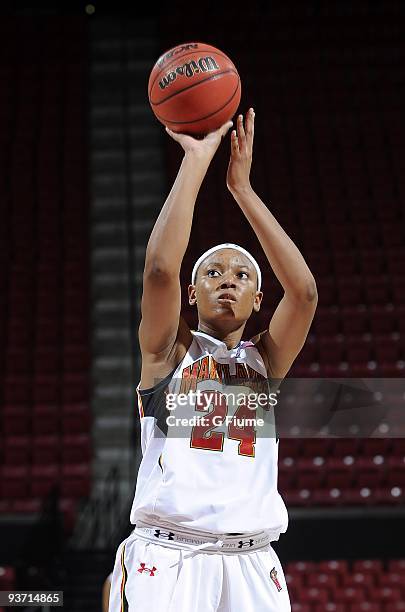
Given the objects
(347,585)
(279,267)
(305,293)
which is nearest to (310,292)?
(305,293)

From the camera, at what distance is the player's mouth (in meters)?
2.69

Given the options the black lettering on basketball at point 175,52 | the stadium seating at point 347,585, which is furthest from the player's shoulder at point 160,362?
the stadium seating at point 347,585

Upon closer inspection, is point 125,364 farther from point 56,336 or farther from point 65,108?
point 65,108

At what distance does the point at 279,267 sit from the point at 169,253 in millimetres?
430

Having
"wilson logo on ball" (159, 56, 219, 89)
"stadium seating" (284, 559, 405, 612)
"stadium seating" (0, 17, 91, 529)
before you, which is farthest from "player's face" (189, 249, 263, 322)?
"stadium seating" (0, 17, 91, 529)

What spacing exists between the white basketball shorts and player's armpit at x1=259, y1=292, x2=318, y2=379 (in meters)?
0.61

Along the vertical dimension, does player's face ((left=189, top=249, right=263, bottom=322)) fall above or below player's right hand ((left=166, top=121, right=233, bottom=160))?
below

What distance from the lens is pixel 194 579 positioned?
2.43 meters

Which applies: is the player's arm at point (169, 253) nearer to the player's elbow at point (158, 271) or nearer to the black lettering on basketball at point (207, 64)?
the player's elbow at point (158, 271)

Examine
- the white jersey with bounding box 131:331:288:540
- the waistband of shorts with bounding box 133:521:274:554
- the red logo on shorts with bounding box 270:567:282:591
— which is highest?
the white jersey with bounding box 131:331:288:540

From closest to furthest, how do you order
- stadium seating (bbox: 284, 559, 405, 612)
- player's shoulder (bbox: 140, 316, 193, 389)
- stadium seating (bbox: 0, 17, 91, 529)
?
player's shoulder (bbox: 140, 316, 193, 389) → stadium seating (bbox: 284, 559, 405, 612) → stadium seating (bbox: 0, 17, 91, 529)

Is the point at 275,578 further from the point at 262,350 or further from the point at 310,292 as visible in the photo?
the point at 310,292

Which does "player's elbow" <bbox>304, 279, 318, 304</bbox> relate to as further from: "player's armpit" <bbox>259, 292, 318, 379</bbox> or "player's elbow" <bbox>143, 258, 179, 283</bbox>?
"player's elbow" <bbox>143, 258, 179, 283</bbox>

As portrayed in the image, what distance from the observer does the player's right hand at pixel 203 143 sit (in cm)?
255
